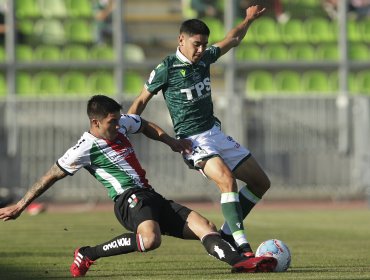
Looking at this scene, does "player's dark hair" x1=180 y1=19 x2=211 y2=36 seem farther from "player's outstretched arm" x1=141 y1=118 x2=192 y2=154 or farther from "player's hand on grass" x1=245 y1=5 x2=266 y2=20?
"player's outstretched arm" x1=141 y1=118 x2=192 y2=154

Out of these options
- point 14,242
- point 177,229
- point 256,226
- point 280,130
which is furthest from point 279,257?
point 280,130

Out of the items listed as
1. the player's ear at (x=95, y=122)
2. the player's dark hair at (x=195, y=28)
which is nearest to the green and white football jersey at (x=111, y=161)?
the player's ear at (x=95, y=122)

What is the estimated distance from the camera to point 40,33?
2497 cm

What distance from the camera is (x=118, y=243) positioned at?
28.0ft

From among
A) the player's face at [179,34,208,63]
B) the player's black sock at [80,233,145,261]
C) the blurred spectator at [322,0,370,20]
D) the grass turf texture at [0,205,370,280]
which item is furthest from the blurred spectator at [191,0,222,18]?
the player's black sock at [80,233,145,261]

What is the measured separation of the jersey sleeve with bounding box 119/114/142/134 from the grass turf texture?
3.90ft

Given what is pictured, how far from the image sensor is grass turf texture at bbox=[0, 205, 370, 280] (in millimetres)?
8734

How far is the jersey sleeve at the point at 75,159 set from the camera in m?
8.55

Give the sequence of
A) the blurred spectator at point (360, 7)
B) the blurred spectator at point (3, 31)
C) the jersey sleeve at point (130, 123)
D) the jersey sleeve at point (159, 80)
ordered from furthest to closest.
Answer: the blurred spectator at point (360, 7) < the blurred spectator at point (3, 31) < the jersey sleeve at point (159, 80) < the jersey sleeve at point (130, 123)

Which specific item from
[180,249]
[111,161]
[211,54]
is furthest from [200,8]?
[111,161]

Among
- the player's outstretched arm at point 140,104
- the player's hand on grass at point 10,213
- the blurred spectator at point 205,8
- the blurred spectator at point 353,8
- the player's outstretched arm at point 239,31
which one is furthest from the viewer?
the blurred spectator at point 353,8

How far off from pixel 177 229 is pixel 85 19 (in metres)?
17.0

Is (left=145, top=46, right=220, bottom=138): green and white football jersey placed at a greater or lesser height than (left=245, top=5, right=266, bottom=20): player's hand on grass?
lesser

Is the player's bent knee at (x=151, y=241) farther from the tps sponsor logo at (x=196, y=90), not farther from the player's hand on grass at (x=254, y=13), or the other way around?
the player's hand on grass at (x=254, y=13)
